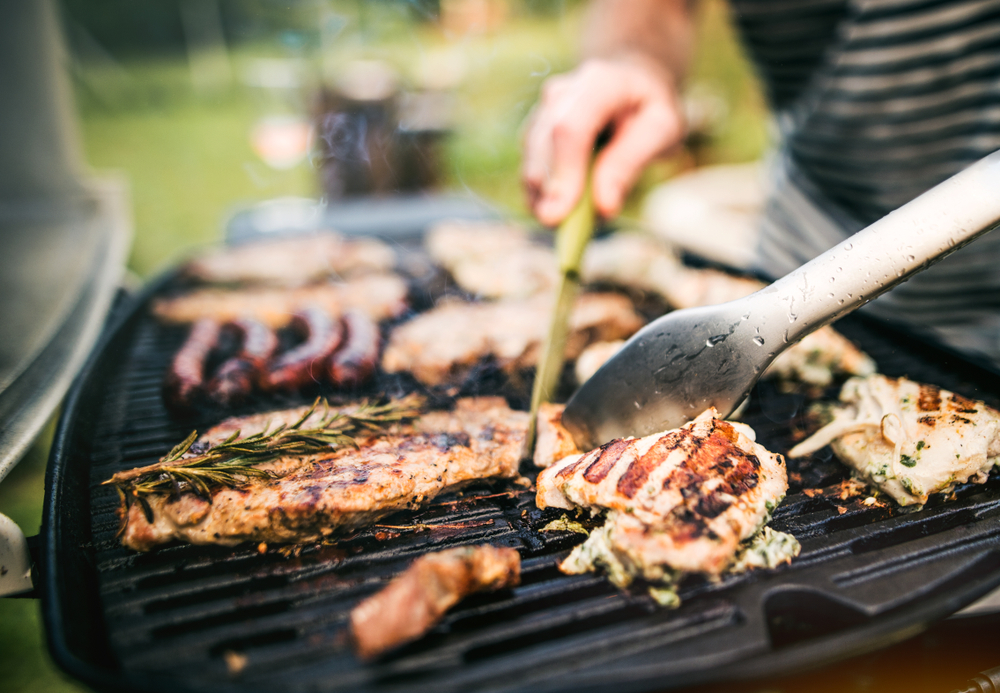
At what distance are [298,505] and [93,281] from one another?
214 centimetres

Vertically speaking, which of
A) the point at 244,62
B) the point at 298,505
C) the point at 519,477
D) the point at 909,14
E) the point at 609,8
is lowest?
the point at 519,477

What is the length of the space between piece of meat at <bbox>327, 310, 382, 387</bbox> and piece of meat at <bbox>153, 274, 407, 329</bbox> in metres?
0.32

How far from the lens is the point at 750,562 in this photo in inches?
57.7

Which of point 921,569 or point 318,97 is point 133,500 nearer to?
point 921,569

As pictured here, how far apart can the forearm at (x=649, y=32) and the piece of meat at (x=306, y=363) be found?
2.42 m

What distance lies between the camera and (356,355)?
2.37 meters

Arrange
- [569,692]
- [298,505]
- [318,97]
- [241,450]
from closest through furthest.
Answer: [569,692]
[298,505]
[241,450]
[318,97]

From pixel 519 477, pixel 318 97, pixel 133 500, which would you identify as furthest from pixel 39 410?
pixel 318 97

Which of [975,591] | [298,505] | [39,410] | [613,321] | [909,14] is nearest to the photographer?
[975,591]

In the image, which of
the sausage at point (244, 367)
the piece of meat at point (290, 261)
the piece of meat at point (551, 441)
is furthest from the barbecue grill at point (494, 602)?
the piece of meat at point (290, 261)

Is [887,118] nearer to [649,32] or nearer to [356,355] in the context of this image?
[649,32]

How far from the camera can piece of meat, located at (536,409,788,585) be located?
1.37 meters

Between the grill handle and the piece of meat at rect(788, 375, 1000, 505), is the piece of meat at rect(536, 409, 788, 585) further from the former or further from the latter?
the grill handle

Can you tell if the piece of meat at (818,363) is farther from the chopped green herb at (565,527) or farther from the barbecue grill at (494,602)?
the chopped green herb at (565,527)
